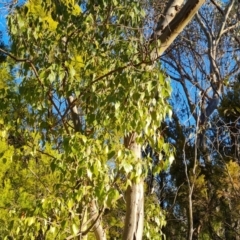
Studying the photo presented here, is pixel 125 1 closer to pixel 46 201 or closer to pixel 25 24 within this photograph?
pixel 25 24

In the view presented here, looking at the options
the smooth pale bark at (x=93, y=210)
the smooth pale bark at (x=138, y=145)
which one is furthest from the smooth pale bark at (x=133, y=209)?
the smooth pale bark at (x=93, y=210)

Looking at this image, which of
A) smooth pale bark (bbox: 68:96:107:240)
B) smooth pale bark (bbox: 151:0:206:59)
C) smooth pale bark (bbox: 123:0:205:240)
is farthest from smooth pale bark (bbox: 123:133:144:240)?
smooth pale bark (bbox: 151:0:206:59)

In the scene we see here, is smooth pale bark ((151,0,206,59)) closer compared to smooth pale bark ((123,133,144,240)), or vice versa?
smooth pale bark ((123,133,144,240))

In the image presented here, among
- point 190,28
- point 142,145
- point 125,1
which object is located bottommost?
point 142,145

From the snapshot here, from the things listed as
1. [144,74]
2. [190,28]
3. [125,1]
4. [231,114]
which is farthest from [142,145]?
[190,28]

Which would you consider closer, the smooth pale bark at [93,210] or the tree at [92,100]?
the tree at [92,100]

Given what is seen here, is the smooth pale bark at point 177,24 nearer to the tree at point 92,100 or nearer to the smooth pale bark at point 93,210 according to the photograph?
the tree at point 92,100

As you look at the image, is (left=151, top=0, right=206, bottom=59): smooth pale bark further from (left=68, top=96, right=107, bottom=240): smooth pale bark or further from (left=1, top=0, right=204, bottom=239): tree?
(left=68, top=96, right=107, bottom=240): smooth pale bark

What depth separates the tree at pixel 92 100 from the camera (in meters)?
2.90

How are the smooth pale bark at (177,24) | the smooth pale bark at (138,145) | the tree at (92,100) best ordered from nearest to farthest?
1. the tree at (92,100)
2. the smooth pale bark at (138,145)
3. the smooth pale bark at (177,24)

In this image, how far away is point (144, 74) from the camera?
297 cm

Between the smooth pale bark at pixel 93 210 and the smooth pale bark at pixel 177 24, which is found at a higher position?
the smooth pale bark at pixel 177 24

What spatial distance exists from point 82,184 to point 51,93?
83 cm

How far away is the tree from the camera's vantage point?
2898 millimetres
